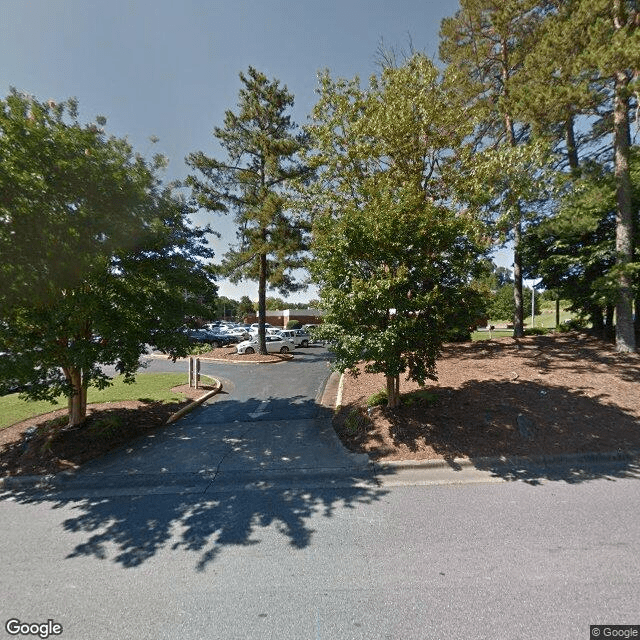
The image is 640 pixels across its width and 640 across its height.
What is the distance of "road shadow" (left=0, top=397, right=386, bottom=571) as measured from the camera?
3646 mm

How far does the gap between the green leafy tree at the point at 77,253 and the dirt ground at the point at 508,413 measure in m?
4.38

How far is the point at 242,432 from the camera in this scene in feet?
23.3

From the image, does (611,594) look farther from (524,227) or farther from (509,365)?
(524,227)

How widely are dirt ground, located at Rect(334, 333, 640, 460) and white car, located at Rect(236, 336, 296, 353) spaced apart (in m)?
11.6

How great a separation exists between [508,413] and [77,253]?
818cm

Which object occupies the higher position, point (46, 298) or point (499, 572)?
point (46, 298)

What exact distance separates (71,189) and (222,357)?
46.4 feet

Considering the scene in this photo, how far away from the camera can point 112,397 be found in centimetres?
970

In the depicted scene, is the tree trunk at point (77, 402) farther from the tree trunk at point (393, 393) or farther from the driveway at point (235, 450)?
the tree trunk at point (393, 393)

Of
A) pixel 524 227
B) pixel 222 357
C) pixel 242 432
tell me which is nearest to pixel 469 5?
pixel 524 227

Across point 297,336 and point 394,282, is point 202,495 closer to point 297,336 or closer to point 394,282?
point 394,282

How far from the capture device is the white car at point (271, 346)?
1975cm

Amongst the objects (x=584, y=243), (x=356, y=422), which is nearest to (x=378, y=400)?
(x=356, y=422)

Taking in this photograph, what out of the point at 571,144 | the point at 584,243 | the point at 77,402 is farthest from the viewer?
the point at 571,144
